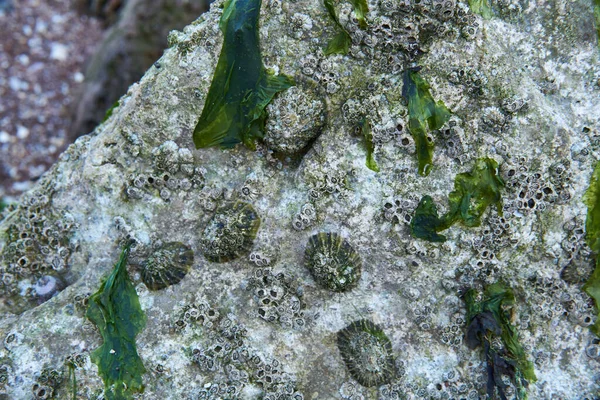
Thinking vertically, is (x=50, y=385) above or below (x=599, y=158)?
below

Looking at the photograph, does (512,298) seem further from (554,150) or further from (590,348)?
(554,150)

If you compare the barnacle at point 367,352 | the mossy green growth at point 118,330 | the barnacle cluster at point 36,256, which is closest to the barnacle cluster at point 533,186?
the barnacle at point 367,352

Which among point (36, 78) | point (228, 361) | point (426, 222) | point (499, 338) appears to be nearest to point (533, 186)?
point (426, 222)

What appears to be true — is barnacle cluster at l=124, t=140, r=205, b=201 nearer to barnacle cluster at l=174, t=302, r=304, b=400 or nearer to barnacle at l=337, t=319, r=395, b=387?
barnacle cluster at l=174, t=302, r=304, b=400

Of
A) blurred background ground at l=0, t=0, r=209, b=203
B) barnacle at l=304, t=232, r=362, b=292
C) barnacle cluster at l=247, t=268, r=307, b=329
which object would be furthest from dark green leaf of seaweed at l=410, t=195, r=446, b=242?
blurred background ground at l=0, t=0, r=209, b=203

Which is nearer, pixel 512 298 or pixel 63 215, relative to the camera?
pixel 512 298

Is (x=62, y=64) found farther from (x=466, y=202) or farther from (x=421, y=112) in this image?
(x=466, y=202)

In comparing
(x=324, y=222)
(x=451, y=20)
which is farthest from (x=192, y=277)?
(x=451, y=20)
